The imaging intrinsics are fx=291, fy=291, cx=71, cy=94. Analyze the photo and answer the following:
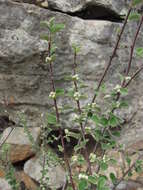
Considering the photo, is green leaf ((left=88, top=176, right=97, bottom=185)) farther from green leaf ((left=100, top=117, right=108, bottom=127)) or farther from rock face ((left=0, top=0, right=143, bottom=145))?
rock face ((left=0, top=0, right=143, bottom=145))

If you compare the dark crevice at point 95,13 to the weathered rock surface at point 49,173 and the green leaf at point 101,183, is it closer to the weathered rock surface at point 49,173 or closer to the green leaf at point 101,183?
the weathered rock surface at point 49,173

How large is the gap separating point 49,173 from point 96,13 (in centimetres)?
169

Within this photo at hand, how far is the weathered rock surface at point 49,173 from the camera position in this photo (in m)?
2.40

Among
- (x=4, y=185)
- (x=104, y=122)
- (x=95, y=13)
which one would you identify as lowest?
(x=4, y=185)

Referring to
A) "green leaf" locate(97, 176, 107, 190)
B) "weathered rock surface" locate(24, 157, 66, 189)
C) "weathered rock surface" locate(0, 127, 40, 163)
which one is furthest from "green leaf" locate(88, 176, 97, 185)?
"weathered rock surface" locate(0, 127, 40, 163)

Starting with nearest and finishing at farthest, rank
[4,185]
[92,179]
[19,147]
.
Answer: [92,179], [4,185], [19,147]

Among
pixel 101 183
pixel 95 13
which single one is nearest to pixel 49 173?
pixel 101 183

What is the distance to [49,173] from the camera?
2.48 m

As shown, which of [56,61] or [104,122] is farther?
[56,61]

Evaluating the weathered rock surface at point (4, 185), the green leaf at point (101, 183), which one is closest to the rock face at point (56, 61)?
the weathered rock surface at point (4, 185)

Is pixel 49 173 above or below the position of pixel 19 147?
below

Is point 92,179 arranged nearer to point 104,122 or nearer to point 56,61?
point 104,122

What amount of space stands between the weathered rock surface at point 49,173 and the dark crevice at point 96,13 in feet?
4.88

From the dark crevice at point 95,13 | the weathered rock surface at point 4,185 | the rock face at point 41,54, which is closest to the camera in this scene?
the weathered rock surface at point 4,185
